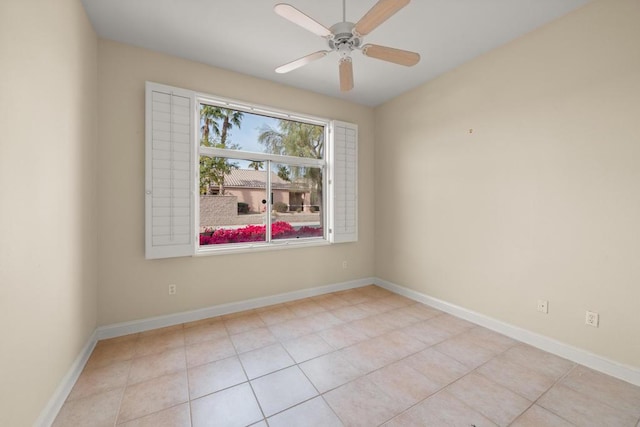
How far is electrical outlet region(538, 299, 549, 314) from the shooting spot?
2.30 meters

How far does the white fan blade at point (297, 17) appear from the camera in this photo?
57.2 inches

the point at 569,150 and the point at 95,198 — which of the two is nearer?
the point at 569,150

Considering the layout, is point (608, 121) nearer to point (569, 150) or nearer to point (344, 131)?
point (569, 150)

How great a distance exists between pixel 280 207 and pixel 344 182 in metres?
1.03

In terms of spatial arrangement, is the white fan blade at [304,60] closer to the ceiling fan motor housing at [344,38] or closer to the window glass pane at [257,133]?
the ceiling fan motor housing at [344,38]

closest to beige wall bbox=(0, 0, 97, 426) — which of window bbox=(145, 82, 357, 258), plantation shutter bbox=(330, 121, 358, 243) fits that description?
window bbox=(145, 82, 357, 258)

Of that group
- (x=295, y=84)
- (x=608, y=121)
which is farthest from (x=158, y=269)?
(x=608, y=121)

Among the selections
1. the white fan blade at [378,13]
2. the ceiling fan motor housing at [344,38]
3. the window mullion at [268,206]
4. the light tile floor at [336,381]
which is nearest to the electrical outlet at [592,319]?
the light tile floor at [336,381]

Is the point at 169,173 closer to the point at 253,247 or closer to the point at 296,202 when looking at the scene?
the point at 253,247

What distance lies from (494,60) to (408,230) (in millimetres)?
2115

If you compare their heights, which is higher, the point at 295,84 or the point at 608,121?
the point at 295,84

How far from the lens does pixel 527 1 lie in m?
2.02

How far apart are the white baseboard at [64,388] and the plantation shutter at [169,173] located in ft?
2.86

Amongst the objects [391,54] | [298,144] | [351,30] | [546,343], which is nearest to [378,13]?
[351,30]
